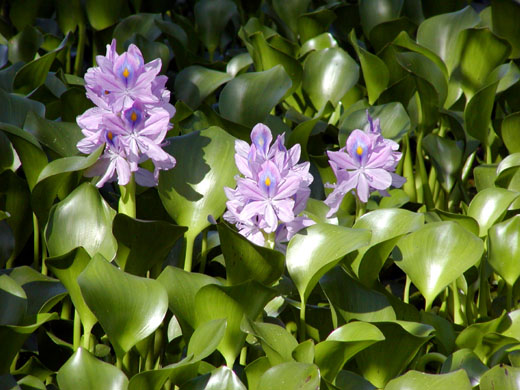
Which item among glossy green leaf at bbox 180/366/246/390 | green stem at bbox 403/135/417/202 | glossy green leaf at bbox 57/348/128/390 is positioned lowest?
green stem at bbox 403/135/417/202

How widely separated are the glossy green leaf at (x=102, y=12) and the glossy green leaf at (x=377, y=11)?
2.95ft

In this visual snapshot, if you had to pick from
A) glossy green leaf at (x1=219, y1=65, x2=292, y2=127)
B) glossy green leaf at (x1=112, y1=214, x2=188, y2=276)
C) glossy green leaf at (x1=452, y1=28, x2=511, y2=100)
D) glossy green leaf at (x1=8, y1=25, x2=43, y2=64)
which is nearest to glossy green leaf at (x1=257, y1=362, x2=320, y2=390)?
glossy green leaf at (x1=112, y1=214, x2=188, y2=276)

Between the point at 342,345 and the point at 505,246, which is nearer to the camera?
the point at 342,345

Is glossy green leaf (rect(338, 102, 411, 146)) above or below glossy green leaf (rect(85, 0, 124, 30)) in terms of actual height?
below

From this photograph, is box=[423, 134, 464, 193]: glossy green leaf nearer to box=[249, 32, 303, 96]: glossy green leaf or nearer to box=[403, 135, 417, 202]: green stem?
box=[403, 135, 417, 202]: green stem

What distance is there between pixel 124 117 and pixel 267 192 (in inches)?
11.9

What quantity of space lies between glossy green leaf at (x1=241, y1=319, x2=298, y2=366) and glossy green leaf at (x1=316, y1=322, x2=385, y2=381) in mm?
51

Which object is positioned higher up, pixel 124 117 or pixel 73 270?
pixel 124 117

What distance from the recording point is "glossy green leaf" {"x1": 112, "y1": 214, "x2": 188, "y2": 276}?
4.25 ft

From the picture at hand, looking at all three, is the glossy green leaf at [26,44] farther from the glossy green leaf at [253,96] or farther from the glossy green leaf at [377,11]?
the glossy green leaf at [377,11]

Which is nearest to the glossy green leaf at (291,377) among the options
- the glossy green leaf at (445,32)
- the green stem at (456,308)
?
the green stem at (456,308)

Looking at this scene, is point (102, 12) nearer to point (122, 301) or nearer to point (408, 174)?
point (408, 174)

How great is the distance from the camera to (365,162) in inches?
58.8

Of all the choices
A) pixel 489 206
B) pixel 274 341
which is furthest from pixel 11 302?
pixel 489 206
